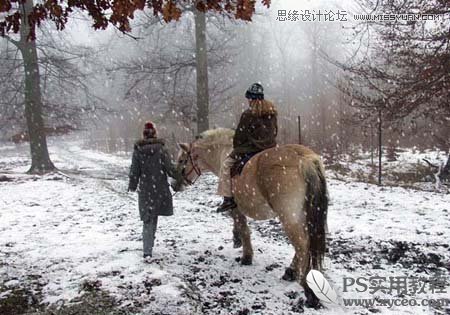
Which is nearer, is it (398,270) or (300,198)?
(300,198)

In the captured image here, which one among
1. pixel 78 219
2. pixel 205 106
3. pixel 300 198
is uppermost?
pixel 205 106

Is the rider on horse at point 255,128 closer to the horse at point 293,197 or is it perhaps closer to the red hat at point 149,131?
the horse at point 293,197

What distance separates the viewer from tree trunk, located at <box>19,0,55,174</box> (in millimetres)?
14016

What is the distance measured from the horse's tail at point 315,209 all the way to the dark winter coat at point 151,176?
2.28 metres

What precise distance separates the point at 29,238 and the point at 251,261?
4.27 metres

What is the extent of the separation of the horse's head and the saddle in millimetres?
1068

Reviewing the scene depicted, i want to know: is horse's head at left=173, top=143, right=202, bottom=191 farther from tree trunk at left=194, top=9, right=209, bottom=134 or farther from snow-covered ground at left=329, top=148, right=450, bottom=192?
tree trunk at left=194, top=9, right=209, bottom=134

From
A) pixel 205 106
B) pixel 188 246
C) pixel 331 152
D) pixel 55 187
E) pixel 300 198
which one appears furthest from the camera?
pixel 331 152

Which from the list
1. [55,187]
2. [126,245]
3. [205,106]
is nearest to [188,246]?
[126,245]

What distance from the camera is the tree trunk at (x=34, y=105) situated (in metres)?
14.0

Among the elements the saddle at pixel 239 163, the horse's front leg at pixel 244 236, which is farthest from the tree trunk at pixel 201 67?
the saddle at pixel 239 163

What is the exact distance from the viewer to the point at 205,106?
43.9ft

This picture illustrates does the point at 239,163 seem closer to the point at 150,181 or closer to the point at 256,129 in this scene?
the point at 256,129

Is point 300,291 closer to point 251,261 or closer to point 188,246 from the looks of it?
point 251,261
